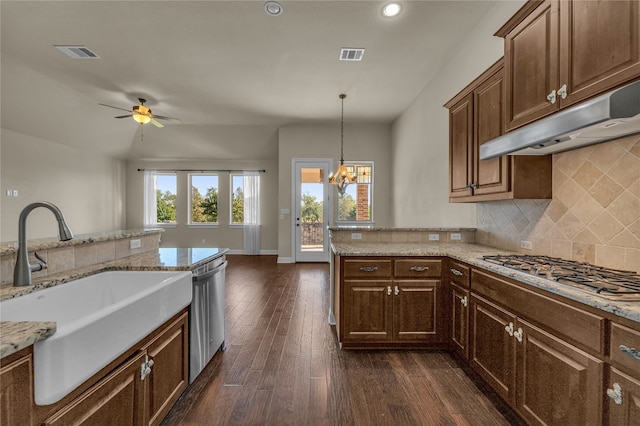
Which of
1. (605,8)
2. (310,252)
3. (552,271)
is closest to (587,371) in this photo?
(552,271)

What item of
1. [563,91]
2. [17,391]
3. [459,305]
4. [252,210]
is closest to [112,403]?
[17,391]

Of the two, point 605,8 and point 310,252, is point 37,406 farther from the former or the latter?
point 310,252

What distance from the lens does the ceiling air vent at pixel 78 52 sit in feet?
10.8

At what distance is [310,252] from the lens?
20.6 feet

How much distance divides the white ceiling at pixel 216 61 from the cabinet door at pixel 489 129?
112cm

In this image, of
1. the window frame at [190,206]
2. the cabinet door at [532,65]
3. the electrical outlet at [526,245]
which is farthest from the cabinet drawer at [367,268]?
the window frame at [190,206]

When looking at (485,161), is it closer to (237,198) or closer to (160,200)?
(237,198)

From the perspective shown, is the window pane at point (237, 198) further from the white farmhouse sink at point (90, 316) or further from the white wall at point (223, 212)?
the white farmhouse sink at point (90, 316)

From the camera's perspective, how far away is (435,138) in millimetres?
3787

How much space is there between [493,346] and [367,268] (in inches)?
38.8

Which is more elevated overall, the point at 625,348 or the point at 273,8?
the point at 273,8

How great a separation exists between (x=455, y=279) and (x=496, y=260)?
0.43 m

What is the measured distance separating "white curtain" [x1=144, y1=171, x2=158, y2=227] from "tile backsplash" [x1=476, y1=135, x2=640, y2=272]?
27.7ft

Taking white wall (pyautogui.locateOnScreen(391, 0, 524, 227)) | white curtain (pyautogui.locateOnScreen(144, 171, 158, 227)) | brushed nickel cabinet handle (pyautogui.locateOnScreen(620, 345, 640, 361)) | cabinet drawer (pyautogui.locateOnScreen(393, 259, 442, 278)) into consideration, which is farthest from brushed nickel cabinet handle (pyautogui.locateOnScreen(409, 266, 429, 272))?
white curtain (pyautogui.locateOnScreen(144, 171, 158, 227))
